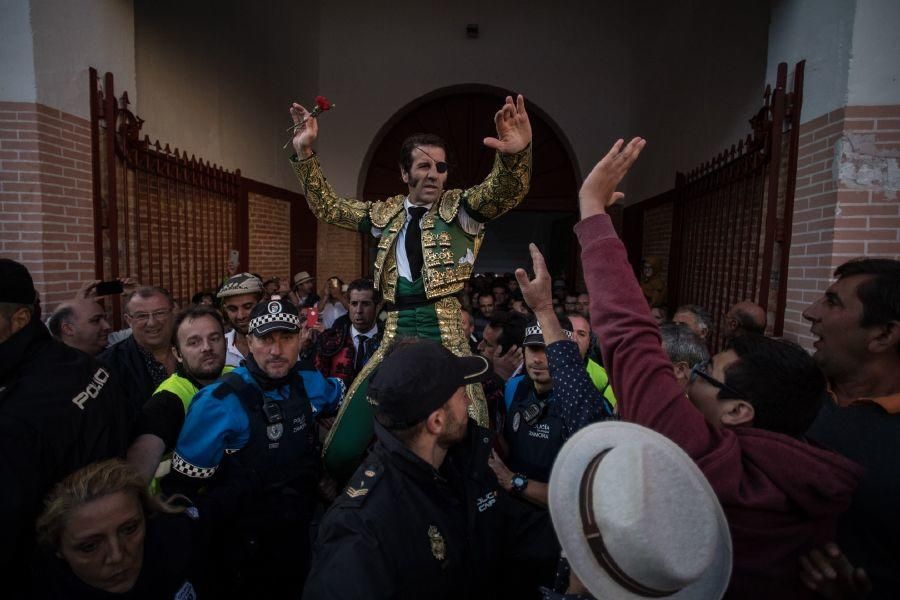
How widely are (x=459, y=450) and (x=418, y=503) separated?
0.90ft

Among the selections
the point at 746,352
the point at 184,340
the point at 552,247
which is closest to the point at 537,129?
the point at 552,247

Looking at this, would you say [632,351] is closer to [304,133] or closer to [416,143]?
[416,143]

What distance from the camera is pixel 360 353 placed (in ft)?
13.5

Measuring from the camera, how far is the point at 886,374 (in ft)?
4.74

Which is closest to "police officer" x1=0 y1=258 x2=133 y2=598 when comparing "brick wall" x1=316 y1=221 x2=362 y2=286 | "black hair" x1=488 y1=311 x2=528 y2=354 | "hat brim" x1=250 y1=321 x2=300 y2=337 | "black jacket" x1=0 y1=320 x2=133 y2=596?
"black jacket" x1=0 y1=320 x2=133 y2=596

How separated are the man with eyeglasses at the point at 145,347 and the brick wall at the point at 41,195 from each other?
52.9 inches

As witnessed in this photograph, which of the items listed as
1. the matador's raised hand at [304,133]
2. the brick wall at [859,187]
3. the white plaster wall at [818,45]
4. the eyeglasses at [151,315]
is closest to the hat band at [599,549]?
the matador's raised hand at [304,133]

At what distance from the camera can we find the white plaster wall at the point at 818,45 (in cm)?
313

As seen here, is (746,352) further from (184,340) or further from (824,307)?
(184,340)

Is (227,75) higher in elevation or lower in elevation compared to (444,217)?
higher

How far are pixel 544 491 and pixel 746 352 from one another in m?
1.13

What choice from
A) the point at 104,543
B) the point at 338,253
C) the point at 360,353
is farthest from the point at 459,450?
the point at 338,253

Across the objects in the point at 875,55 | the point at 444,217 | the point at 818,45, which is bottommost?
the point at 444,217

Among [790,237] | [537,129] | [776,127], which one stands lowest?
[790,237]
